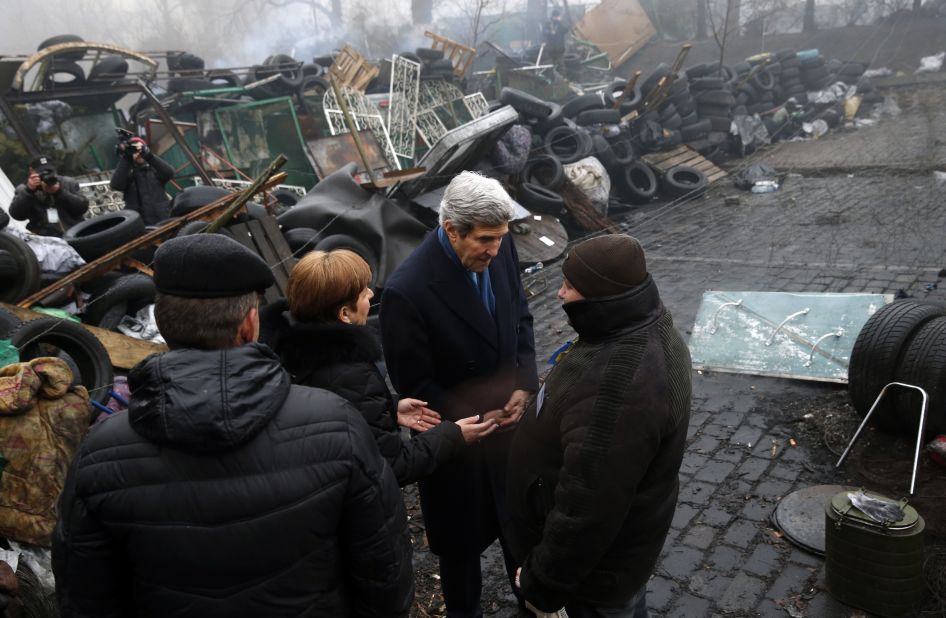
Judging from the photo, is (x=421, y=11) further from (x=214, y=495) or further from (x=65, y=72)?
(x=214, y=495)

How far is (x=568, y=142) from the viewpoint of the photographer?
480 inches

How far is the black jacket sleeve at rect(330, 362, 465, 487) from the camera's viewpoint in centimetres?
206

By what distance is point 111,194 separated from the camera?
10461mm

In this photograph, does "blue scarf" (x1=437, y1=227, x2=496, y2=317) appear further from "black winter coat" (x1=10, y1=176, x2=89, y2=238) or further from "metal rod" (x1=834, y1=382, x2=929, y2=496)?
"black winter coat" (x1=10, y1=176, x2=89, y2=238)

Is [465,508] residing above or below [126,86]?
below

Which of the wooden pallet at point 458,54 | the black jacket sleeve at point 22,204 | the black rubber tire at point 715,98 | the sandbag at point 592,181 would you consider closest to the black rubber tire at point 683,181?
the sandbag at point 592,181

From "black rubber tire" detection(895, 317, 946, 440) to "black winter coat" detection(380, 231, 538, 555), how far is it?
2.58 m

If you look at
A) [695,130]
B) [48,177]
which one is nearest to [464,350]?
[48,177]

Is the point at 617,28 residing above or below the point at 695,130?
above

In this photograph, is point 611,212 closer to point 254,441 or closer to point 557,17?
point 254,441

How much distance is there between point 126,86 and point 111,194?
2401 millimetres

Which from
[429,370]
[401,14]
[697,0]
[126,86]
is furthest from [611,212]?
[401,14]

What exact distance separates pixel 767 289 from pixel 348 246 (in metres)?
4.51

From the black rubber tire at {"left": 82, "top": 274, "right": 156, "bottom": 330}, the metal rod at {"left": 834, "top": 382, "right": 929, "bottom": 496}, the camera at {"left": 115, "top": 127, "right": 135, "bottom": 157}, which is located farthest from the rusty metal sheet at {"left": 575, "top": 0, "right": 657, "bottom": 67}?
the metal rod at {"left": 834, "top": 382, "right": 929, "bottom": 496}
